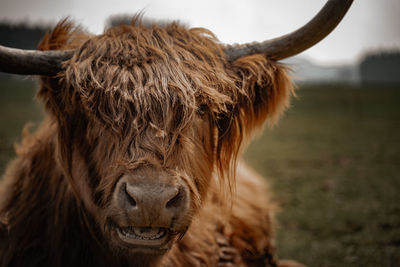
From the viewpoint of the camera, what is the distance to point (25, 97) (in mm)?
20812

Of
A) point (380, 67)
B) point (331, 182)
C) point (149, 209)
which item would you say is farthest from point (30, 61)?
point (380, 67)

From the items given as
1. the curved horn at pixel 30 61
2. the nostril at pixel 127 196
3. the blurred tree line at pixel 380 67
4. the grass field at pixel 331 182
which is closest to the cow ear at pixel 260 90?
the grass field at pixel 331 182

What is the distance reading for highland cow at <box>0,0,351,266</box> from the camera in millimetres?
1579

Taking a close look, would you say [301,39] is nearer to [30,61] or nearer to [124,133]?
[124,133]

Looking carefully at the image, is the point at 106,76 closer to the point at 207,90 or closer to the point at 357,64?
the point at 207,90

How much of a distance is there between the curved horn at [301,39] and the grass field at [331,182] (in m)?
0.87

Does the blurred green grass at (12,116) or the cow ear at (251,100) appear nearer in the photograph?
the cow ear at (251,100)

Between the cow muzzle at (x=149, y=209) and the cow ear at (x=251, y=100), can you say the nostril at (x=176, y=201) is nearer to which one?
the cow muzzle at (x=149, y=209)

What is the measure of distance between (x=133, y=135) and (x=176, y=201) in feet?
1.43

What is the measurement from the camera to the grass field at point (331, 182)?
4.30 m

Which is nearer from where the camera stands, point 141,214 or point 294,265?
point 141,214

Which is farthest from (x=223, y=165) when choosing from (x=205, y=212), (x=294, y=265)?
(x=294, y=265)

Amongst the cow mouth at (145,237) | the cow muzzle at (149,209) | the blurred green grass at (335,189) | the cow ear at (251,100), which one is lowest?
the blurred green grass at (335,189)

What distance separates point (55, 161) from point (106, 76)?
0.95 metres
